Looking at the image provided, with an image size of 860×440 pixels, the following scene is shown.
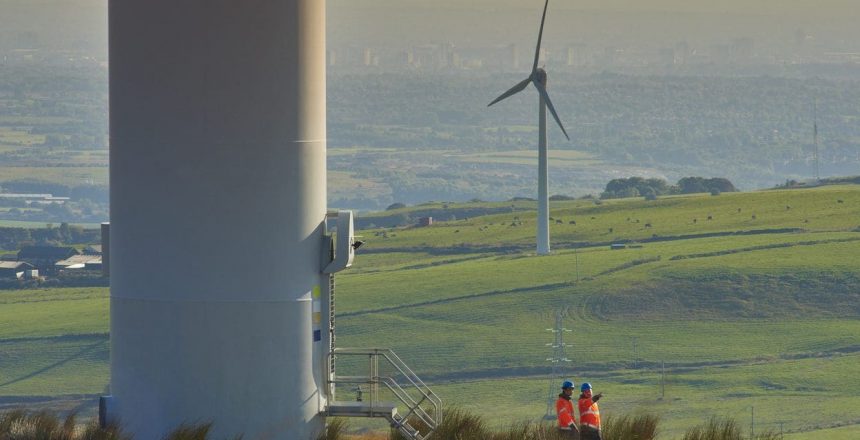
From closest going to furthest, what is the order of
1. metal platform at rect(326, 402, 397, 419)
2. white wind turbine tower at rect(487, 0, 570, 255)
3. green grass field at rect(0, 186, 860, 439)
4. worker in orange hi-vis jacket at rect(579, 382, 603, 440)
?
1. metal platform at rect(326, 402, 397, 419)
2. worker in orange hi-vis jacket at rect(579, 382, 603, 440)
3. white wind turbine tower at rect(487, 0, 570, 255)
4. green grass field at rect(0, 186, 860, 439)

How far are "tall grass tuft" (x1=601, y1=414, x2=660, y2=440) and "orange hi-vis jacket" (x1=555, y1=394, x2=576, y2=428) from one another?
529mm

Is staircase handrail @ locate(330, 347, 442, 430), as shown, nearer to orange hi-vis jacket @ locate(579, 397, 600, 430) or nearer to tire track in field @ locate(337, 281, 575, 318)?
orange hi-vis jacket @ locate(579, 397, 600, 430)

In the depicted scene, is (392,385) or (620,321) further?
(620,321)

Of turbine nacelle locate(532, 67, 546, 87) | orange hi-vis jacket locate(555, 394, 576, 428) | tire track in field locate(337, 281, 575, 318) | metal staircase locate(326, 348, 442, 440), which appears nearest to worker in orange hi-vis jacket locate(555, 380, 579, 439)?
orange hi-vis jacket locate(555, 394, 576, 428)

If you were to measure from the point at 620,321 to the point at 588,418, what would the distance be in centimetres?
12439

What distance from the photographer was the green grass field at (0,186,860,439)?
11906cm

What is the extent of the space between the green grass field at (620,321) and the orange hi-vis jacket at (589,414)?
7608 cm

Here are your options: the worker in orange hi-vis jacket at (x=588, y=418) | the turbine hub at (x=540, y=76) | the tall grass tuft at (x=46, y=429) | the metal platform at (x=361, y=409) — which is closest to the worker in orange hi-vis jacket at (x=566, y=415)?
the worker in orange hi-vis jacket at (x=588, y=418)

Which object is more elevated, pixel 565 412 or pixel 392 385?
pixel 392 385

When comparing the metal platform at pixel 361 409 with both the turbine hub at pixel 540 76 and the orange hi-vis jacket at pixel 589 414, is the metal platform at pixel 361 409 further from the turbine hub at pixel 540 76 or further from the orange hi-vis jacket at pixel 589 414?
the turbine hub at pixel 540 76

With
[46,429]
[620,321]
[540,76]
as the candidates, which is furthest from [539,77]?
[46,429]

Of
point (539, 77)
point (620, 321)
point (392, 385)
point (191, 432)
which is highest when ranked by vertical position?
Answer: point (539, 77)

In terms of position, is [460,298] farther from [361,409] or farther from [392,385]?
[361,409]

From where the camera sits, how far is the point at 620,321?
476ft
